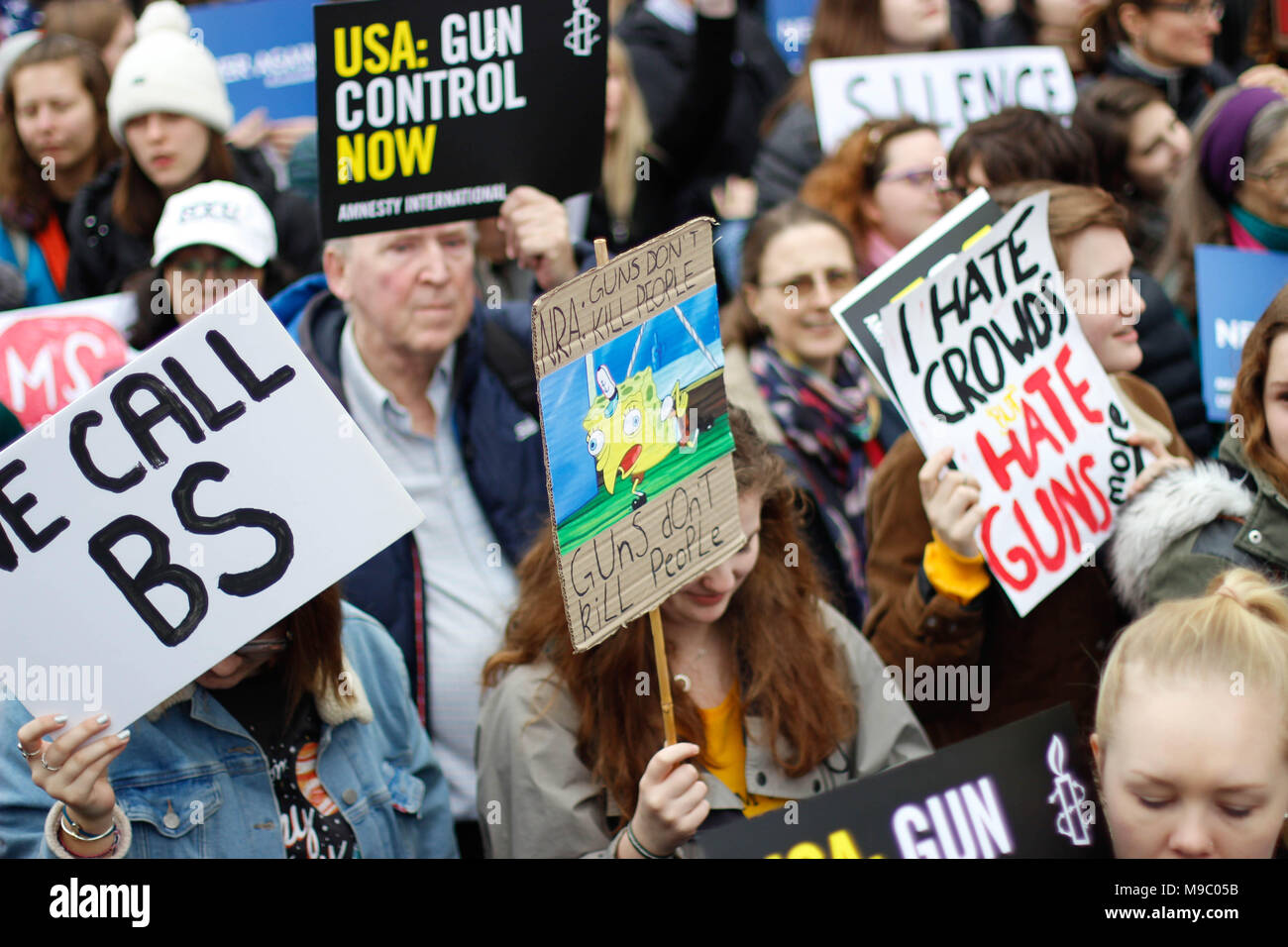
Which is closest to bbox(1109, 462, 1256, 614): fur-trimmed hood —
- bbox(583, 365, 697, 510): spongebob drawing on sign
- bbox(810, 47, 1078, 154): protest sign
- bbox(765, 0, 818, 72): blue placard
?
bbox(583, 365, 697, 510): spongebob drawing on sign

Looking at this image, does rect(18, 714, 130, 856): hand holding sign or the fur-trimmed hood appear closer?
rect(18, 714, 130, 856): hand holding sign

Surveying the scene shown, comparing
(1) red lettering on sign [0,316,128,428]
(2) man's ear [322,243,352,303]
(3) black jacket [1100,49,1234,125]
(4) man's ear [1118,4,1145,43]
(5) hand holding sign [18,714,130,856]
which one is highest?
(4) man's ear [1118,4,1145,43]

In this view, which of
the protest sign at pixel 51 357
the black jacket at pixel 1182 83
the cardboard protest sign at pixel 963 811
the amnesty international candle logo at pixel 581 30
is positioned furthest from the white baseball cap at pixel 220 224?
the black jacket at pixel 1182 83

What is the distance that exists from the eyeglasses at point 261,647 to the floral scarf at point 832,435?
1.80 meters

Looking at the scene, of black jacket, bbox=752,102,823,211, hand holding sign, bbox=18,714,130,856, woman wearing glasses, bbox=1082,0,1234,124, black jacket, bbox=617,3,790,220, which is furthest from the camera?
black jacket, bbox=617,3,790,220

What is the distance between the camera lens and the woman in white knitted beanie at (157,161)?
5.02 meters

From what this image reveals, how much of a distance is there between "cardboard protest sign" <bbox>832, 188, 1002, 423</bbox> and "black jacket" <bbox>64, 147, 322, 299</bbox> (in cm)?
248

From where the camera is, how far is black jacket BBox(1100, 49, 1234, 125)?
535 centimetres

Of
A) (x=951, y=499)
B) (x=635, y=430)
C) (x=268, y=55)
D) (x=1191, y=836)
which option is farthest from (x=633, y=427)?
(x=268, y=55)

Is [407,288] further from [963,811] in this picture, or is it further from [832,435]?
[963,811]

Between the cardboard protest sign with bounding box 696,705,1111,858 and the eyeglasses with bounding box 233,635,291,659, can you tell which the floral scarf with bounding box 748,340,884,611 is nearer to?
the cardboard protest sign with bounding box 696,705,1111,858
